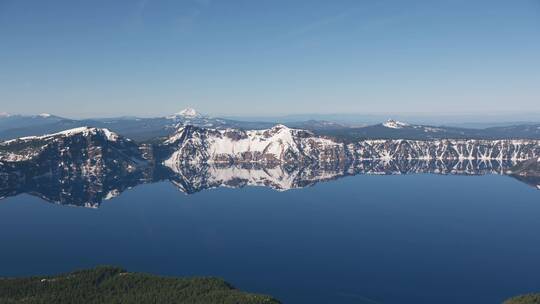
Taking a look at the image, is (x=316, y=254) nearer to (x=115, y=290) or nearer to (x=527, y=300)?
(x=527, y=300)

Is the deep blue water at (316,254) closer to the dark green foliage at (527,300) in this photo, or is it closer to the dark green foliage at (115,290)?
the dark green foliage at (527,300)

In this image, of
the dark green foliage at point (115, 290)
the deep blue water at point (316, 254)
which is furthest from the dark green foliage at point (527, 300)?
the dark green foliage at point (115, 290)

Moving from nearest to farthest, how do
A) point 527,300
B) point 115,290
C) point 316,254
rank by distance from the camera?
point 527,300 < point 115,290 < point 316,254

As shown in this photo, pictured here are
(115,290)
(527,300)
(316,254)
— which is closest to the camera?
(527,300)

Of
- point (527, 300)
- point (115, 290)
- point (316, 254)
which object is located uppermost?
point (527, 300)

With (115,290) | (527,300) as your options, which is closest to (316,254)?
(527,300)

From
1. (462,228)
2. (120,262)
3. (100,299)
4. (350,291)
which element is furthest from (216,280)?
(462,228)

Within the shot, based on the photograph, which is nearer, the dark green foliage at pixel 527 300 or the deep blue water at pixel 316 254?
the dark green foliage at pixel 527 300

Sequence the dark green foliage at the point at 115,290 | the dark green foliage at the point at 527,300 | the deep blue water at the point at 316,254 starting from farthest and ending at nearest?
1. the deep blue water at the point at 316,254
2. the dark green foliage at the point at 115,290
3. the dark green foliage at the point at 527,300

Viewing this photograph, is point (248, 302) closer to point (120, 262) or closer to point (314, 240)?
point (120, 262)
